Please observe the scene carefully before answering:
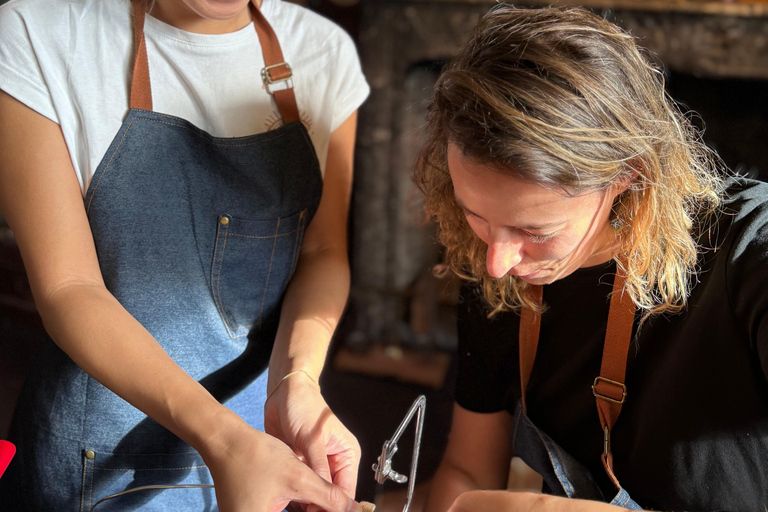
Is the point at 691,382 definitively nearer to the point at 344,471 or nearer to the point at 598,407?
the point at 598,407

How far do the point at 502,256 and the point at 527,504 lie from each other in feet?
0.97

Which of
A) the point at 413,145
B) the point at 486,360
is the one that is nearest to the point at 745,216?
the point at 486,360

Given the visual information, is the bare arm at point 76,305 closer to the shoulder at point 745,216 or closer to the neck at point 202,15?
the neck at point 202,15

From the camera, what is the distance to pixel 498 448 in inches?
43.3

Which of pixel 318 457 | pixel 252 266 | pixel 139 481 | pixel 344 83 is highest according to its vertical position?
pixel 344 83

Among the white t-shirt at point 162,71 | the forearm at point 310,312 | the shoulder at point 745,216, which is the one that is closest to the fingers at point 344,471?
the forearm at point 310,312

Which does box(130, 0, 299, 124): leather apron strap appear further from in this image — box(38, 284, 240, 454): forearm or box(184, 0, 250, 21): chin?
box(38, 284, 240, 454): forearm

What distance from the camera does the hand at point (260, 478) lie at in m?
0.73

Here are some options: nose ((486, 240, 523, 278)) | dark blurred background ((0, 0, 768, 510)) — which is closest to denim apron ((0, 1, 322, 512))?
nose ((486, 240, 523, 278))

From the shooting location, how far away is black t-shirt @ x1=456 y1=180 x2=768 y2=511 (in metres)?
0.82

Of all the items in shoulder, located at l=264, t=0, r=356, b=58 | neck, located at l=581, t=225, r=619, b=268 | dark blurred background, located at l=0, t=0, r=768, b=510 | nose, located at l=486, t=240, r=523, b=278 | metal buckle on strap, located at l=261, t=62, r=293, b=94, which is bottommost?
dark blurred background, located at l=0, t=0, r=768, b=510

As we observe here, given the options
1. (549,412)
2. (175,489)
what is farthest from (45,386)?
(549,412)

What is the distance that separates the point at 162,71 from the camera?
2.96 ft

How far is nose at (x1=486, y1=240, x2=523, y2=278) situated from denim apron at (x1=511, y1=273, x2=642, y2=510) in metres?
0.19
